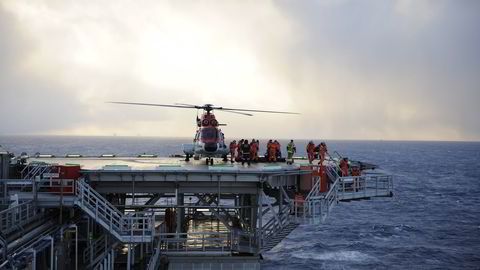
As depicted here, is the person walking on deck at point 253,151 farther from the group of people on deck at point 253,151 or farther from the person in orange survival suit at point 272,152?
the person in orange survival suit at point 272,152

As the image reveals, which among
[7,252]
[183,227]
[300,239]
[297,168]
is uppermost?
[297,168]

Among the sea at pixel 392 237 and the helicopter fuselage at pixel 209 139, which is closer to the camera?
the helicopter fuselage at pixel 209 139

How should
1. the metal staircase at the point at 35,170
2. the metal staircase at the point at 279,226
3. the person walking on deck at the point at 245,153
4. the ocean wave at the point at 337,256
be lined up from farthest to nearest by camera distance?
the ocean wave at the point at 337,256 < the person walking on deck at the point at 245,153 < the metal staircase at the point at 35,170 < the metal staircase at the point at 279,226

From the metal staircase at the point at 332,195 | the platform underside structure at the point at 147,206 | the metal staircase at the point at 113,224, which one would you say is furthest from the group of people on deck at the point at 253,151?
the metal staircase at the point at 113,224

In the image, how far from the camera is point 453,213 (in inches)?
2559

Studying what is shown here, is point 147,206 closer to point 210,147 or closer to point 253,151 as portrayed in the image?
point 210,147

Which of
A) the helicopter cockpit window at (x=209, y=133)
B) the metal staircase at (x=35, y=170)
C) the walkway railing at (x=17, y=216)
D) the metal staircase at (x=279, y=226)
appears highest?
the helicopter cockpit window at (x=209, y=133)

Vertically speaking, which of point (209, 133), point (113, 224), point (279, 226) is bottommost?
point (279, 226)

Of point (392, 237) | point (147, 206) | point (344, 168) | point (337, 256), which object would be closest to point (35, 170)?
point (147, 206)

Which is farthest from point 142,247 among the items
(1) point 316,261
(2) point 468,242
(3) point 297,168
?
(2) point 468,242

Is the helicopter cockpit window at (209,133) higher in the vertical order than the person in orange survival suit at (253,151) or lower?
higher

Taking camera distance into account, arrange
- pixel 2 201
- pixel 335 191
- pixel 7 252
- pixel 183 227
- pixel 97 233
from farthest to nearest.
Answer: pixel 183 227
pixel 97 233
pixel 335 191
pixel 2 201
pixel 7 252

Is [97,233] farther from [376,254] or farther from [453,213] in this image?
[453,213]

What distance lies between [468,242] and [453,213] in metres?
17.3
